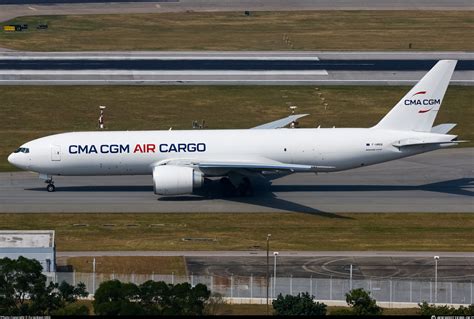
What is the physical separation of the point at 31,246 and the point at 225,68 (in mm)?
70754

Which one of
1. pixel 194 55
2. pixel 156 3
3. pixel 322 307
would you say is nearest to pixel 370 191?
pixel 322 307

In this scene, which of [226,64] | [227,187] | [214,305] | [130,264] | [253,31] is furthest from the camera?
[253,31]

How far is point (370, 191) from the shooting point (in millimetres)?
94188

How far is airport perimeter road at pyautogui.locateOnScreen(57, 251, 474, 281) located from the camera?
236ft

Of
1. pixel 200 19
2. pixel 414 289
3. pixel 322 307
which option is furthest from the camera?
pixel 200 19

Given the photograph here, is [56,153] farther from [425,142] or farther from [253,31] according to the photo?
[253,31]

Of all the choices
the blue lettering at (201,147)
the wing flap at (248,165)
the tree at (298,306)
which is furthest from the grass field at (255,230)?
the tree at (298,306)

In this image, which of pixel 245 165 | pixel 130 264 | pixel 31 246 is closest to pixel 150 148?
pixel 245 165

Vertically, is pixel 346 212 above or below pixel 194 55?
below

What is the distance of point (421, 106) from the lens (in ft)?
306

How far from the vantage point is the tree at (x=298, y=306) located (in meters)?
59.7

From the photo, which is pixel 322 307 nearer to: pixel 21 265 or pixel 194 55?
pixel 21 265

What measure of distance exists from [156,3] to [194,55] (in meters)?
46.7

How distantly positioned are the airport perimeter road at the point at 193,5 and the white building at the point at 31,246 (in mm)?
109306
